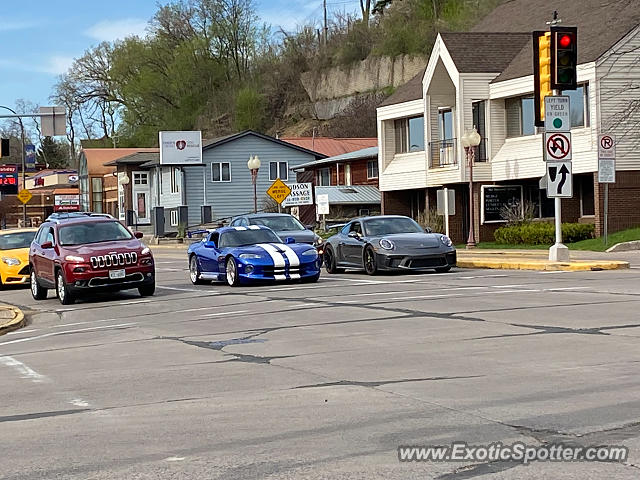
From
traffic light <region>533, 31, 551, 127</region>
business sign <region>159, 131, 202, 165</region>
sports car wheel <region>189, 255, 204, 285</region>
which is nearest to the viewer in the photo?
sports car wheel <region>189, 255, 204, 285</region>

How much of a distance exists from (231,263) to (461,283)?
18.0ft

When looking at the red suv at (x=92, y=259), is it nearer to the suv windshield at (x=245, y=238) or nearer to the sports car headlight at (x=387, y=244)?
the suv windshield at (x=245, y=238)

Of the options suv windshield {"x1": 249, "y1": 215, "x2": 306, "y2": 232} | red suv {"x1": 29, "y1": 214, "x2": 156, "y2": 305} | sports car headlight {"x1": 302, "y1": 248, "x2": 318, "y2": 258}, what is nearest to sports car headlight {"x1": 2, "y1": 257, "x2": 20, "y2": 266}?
red suv {"x1": 29, "y1": 214, "x2": 156, "y2": 305}

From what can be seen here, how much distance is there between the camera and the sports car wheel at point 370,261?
2622 cm

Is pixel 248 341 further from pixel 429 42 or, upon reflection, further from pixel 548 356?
pixel 429 42

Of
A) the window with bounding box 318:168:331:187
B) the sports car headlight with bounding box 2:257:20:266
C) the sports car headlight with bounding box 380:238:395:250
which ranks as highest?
the window with bounding box 318:168:331:187

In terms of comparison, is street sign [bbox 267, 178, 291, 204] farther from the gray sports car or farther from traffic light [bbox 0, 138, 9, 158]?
the gray sports car

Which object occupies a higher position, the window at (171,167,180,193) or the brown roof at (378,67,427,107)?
the brown roof at (378,67,427,107)

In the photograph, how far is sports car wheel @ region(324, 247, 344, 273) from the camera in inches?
1123

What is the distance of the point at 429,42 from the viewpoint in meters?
89.6

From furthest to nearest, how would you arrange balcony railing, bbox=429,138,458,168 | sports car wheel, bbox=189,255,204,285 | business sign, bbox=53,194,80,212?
1. business sign, bbox=53,194,80,212
2. balcony railing, bbox=429,138,458,168
3. sports car wheel, bbox=189,255,204,285

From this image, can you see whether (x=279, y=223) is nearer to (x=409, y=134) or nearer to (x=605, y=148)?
→ (x=605, y=148)

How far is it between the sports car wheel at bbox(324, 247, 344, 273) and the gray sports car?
0.40ft

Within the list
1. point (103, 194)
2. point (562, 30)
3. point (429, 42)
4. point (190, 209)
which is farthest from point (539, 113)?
point (103, 194)
